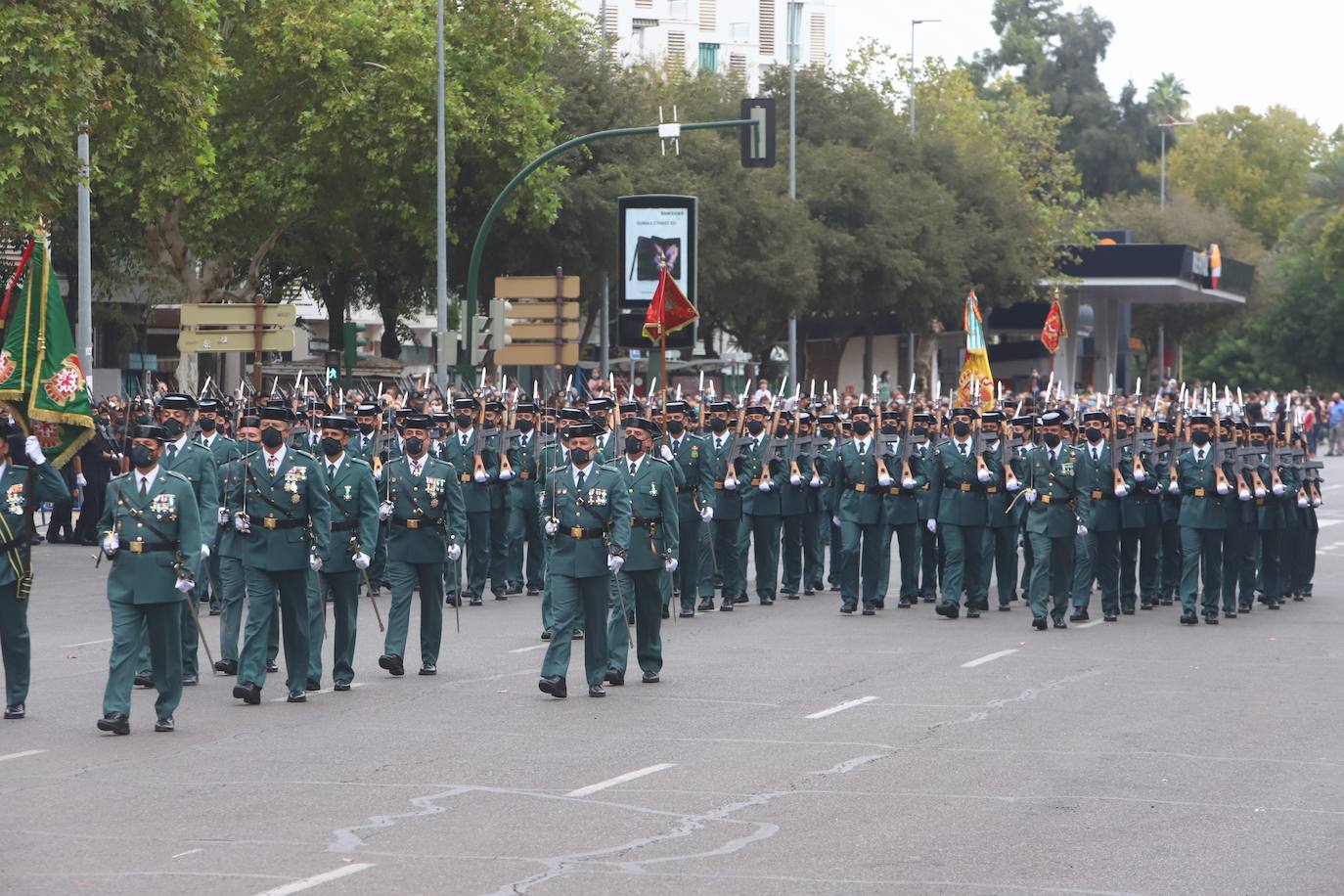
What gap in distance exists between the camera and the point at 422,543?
15.7 meters

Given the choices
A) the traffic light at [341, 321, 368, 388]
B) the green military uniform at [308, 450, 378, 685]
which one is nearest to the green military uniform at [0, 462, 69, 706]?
the green military uniform at [308, 450, 378, 685]

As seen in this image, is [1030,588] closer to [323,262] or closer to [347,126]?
[347,126]

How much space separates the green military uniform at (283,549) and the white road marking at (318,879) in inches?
209

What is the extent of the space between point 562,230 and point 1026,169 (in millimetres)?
40001

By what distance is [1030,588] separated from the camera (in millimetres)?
19828

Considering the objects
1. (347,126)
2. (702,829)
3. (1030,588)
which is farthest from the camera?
(347,126)

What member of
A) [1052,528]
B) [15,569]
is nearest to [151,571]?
[15,569]

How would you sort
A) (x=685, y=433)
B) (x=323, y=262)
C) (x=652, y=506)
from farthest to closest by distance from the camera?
1. (x=323, y=262)
2. (x=685, y=433)
3. (x=652, y=506)

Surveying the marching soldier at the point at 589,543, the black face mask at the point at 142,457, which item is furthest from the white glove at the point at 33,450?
the marching soldier at the point at 589,543

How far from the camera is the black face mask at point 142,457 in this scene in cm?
1323

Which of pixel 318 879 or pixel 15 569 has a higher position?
pixel 15 569

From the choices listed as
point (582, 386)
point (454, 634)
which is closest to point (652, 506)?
point (454, 634)

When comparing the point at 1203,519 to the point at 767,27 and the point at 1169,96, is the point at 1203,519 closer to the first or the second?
the point at 767,27

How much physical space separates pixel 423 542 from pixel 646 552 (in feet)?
5.32
